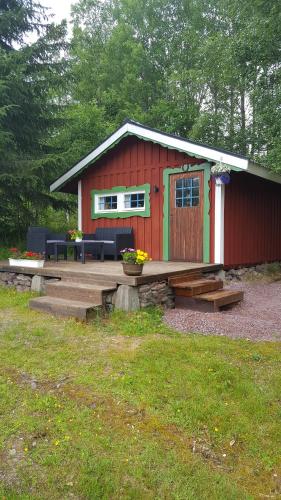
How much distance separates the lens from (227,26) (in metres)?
19.0

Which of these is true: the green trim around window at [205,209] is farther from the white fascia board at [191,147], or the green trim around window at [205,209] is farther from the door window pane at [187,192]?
the white fascia board at [191,147]

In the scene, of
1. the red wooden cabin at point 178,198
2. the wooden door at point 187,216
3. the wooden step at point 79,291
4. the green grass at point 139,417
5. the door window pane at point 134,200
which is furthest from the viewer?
the door window pane at point 134,200

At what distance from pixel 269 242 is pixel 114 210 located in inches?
154

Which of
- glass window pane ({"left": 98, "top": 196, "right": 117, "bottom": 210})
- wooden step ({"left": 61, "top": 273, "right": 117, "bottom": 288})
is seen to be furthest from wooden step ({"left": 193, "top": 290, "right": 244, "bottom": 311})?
glass window pane ({"left": 98, "top": 196, "right": 117, "bottom": 210})

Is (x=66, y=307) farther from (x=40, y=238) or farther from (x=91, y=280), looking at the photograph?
(x=40, y=238)

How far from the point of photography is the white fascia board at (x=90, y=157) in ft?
26.1

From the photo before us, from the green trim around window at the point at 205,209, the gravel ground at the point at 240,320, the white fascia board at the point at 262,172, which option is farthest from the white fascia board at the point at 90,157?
the gravel ground at the point at 240,320

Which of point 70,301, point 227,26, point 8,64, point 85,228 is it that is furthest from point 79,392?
point 227,26

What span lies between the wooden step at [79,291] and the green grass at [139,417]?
873 millimetres

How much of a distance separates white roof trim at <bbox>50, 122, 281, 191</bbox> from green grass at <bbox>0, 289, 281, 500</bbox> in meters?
3.61

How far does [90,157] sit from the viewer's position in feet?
28.0

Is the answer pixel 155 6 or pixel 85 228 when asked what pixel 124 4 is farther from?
pixel 85 228

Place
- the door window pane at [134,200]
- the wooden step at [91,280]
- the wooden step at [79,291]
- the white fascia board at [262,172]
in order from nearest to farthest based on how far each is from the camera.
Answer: the wooden step at [79,291] < the wooden step at [91,280] < the white fascia board at [262,172] < the door window pane at [134,200]

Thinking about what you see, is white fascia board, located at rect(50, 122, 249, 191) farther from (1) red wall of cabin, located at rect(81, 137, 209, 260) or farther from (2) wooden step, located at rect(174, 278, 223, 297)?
(2) wooden step, located at rect(174, 278, 223, 297)
